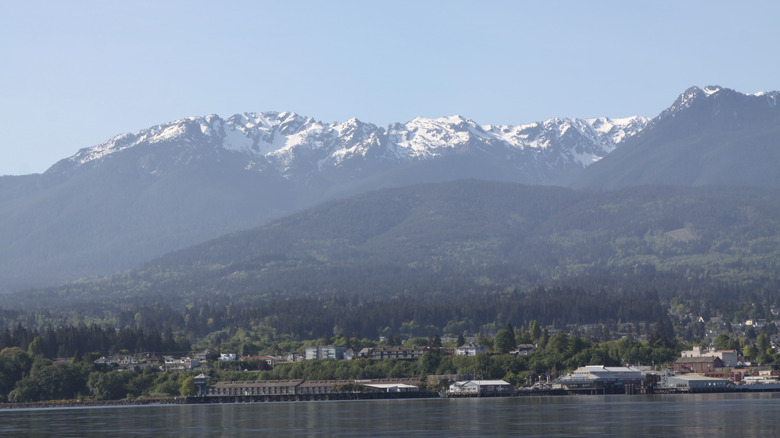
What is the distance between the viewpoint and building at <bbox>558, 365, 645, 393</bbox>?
187125 mm

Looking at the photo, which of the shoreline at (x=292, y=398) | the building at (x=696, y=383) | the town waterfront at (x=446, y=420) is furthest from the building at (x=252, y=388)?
the building at (x=696, y=383)

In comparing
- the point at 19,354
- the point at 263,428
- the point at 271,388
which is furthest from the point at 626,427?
the point at 19,354

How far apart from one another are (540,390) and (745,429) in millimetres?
87809

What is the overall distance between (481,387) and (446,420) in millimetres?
69592

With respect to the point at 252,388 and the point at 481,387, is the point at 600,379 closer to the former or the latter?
the point at 481,387

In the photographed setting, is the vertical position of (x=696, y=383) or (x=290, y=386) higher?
(x=290, y=386)

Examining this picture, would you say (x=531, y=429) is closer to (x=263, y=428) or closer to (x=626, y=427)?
(x=626, y=427)

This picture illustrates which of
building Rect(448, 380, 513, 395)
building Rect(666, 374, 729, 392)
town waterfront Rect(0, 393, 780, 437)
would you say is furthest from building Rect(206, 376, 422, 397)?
building Rect(666, 374, 729, 392)

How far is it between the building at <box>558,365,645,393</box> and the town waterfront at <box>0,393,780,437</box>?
3170cm

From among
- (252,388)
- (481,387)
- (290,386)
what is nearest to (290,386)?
(290,386)

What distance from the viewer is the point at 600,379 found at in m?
190

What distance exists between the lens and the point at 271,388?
647ft

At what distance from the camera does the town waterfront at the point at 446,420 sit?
100125mm

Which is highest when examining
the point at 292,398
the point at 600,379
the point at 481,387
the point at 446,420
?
the point at 600,379
